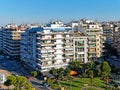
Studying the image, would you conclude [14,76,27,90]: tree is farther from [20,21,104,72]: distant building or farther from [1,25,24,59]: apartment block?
[1,25,24,59]: apartment block

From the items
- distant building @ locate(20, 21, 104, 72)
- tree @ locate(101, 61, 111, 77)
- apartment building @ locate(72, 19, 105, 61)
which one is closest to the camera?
tree @ locate(101, 61, 111, 77)

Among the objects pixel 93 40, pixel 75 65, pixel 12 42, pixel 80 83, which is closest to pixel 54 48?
pixel 75 65

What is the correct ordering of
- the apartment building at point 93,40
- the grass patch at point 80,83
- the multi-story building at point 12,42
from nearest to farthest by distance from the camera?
the grass patch at point 80,83 → the apartment building at point 93,40 → the multi-story building at point 12,42

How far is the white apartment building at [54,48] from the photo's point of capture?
55000 mm

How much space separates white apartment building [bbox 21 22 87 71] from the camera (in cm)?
5500

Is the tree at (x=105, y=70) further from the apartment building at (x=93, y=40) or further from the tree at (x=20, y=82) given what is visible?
the tree at (x=20, y=82)

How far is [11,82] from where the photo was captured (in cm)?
3991

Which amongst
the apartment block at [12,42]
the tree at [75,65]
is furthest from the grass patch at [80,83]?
the apartment block at [12,42]

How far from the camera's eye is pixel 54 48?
55.7 m

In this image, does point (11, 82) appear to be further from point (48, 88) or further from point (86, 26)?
point (86, 26)

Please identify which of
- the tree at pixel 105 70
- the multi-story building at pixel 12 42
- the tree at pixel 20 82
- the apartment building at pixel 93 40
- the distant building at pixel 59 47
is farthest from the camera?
the multi-story building at pixel 12 42

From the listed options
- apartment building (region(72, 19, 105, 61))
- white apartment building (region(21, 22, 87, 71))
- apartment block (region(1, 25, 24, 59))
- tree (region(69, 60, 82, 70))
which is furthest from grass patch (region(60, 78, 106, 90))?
apartment block (region(1, 25, 24, 59))

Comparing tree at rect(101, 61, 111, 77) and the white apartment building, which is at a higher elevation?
the white apartment building

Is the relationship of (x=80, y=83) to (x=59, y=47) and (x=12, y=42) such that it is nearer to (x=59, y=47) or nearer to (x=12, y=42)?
(x=59, y=47)
